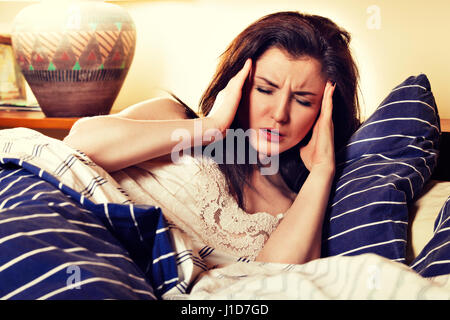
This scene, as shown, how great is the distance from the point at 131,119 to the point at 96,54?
2.52 ft

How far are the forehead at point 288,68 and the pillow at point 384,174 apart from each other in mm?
182

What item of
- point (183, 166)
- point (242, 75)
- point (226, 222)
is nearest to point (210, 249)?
point (226, 222)

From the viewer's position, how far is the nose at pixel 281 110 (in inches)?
46.6

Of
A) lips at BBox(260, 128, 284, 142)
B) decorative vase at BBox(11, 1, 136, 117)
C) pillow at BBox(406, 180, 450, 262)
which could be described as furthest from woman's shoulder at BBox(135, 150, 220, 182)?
decorative vase at BBox(11, 1, 136, 117)

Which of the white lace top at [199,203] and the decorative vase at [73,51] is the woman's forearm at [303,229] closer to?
the white lace top at [199,203]

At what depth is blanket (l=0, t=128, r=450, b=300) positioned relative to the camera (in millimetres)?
660

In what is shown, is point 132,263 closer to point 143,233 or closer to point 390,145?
point 143,233

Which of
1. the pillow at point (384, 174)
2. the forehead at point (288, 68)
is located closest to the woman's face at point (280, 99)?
the forehead at point (288, 68)

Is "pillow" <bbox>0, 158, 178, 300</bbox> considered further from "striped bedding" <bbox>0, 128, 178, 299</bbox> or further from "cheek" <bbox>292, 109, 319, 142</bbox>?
"cheek" <bbox>292, 109, 319, 142</bbox>

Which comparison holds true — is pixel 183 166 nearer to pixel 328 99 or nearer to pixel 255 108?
pixel 255 108

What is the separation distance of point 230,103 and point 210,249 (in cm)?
37

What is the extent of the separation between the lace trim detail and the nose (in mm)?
199

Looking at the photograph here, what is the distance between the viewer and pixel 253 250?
1.16m
